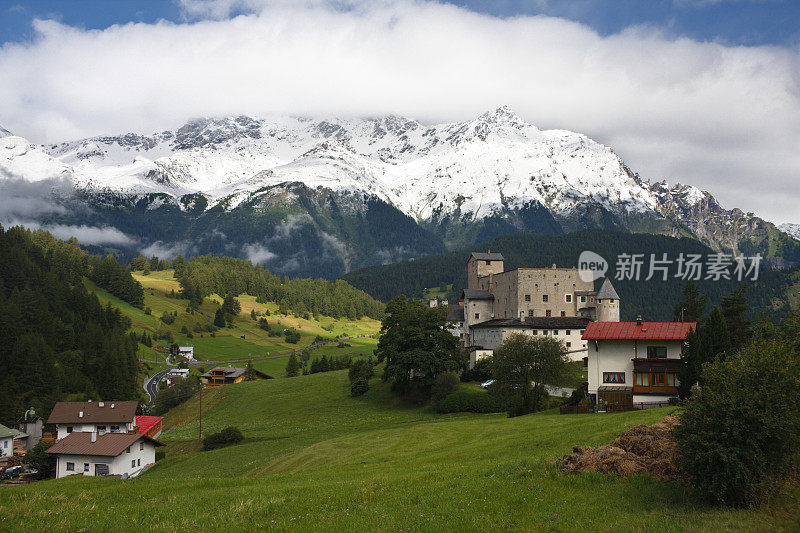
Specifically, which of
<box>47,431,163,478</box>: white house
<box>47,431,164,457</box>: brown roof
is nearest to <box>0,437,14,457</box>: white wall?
<box>47,431,163,478</box>: white house

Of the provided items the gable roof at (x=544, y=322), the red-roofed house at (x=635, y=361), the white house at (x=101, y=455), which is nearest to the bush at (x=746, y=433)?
the red-roofed house at (x=635, y=361)

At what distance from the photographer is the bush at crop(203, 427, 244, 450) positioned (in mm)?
69125

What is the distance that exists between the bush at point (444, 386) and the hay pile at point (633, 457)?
2047 inches

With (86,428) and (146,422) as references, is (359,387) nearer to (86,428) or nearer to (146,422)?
(146,422)

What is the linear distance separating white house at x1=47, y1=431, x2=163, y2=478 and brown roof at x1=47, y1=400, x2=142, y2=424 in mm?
22109

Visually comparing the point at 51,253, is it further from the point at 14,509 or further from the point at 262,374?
the point at 14,509

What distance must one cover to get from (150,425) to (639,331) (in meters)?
70.9

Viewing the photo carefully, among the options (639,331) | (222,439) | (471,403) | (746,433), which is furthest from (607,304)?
(746,433)

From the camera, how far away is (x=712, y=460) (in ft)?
63.0

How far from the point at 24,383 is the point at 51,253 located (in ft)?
344

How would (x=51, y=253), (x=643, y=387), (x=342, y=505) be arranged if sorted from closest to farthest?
(x=342, y=505) < (x=643, y=387) < (x=51, y=253)

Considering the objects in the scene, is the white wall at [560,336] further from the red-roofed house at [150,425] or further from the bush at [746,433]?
the bush at [746,433]

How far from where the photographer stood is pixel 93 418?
3415 inches

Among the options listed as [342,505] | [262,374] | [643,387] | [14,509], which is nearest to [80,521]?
[14,509]
